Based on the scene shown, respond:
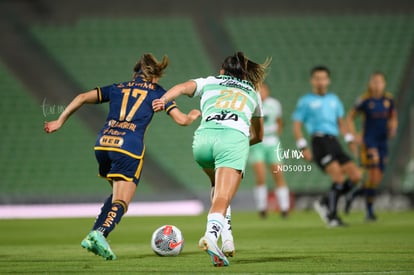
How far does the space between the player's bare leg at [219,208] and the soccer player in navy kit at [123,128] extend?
4.02ft

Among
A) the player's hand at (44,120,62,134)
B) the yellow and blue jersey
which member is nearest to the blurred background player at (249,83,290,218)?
the yellow and blue jersey

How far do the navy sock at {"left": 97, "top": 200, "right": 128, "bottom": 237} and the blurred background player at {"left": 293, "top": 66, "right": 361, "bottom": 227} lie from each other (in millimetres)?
5558

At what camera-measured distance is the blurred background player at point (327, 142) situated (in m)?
13.3

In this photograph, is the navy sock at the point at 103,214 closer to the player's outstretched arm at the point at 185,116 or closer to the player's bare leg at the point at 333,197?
the player's outstretched arm at the point at 185,116

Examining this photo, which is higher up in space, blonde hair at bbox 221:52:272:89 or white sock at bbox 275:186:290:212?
white sock at bbox 275:186:290:212

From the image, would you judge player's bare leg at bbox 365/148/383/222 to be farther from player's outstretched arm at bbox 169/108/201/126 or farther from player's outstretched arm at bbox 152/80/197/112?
player's outstretched arm at bbox 152/80/197/112

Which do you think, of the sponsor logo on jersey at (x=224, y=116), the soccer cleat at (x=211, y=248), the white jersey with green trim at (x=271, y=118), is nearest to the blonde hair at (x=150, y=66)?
the sponsor logo on jersey at (x=224, y=116)

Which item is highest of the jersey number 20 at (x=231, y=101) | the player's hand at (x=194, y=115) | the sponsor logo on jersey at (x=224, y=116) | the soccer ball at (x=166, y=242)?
the jersey number 20 at (x=231, y=101)

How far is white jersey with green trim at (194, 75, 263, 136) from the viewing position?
7402mm

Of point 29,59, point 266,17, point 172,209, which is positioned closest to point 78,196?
point 172,209

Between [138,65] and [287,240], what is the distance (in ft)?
10.9

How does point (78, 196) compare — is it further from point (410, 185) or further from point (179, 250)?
point (179, 250)

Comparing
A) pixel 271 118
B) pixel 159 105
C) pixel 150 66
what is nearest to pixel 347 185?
pixel 271 118

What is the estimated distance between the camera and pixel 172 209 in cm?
1952
